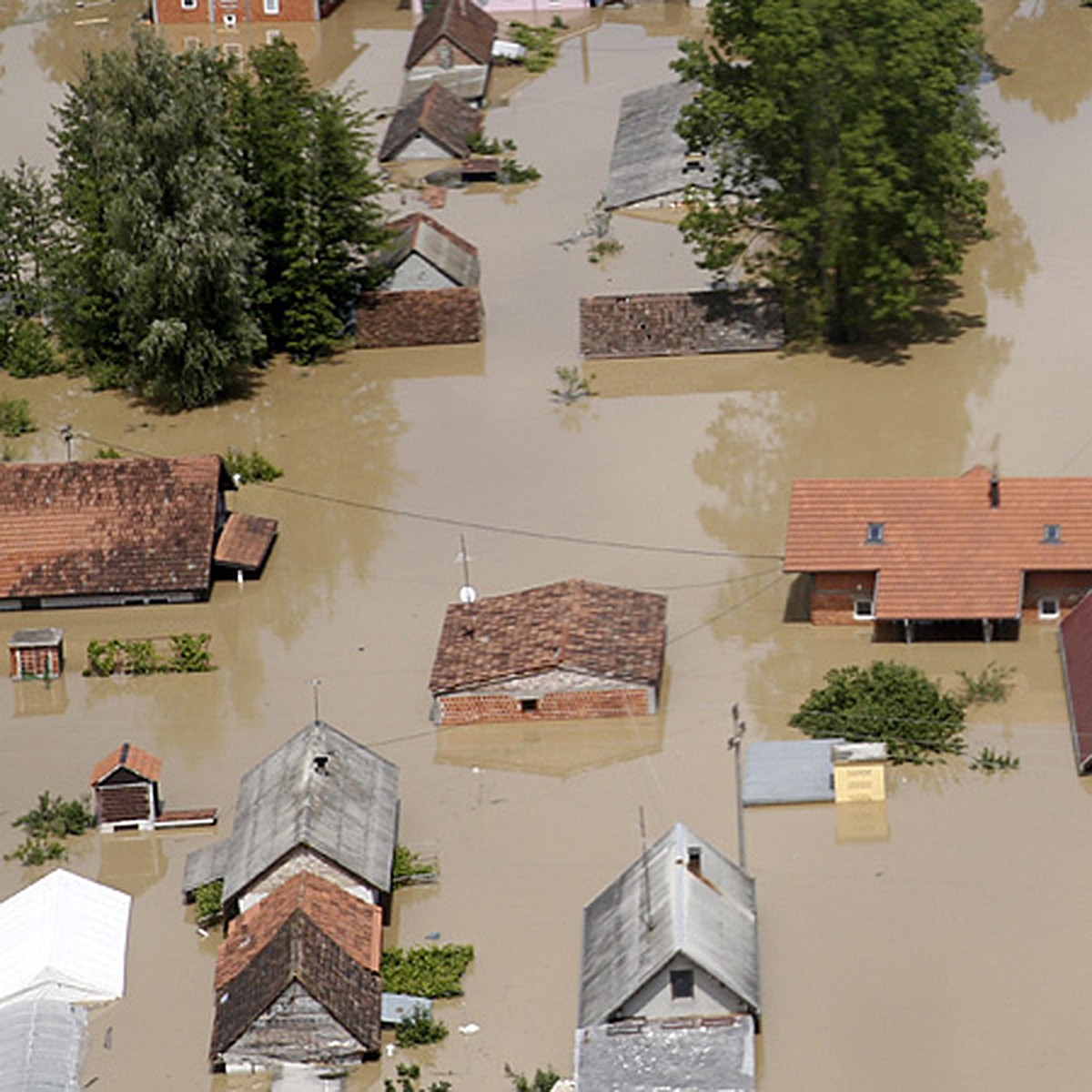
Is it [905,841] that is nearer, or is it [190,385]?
[905,841]

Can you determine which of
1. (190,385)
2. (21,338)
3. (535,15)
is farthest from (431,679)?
(535,15)

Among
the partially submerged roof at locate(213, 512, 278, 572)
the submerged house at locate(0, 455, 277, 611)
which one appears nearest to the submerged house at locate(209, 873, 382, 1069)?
the submerged house at locate(0, 455, 277, 611)

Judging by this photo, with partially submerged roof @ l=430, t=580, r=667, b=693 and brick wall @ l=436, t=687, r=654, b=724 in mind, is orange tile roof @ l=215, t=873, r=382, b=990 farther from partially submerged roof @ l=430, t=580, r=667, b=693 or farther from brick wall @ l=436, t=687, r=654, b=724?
partially submerged roof @ l=430, t=580, r=667, b=693

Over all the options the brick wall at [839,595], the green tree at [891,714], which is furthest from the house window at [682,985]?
the brick wall at [839,595]

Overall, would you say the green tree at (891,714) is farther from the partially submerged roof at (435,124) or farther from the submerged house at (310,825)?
the partially submerged roof at (435,124)

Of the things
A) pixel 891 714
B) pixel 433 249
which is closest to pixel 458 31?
pixel 433 249

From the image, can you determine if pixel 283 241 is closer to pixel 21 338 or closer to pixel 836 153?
pixel 21 338
